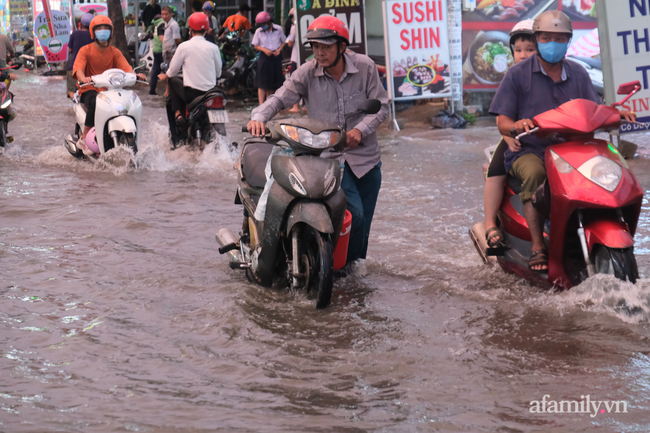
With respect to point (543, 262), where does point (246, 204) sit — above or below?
above

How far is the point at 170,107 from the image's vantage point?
33.9 feet

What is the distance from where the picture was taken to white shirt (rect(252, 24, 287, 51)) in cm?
1509

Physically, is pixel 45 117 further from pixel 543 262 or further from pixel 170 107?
pixel 543 262

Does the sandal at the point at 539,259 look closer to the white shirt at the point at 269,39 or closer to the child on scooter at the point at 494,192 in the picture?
the child on scooter at the point at 494,192

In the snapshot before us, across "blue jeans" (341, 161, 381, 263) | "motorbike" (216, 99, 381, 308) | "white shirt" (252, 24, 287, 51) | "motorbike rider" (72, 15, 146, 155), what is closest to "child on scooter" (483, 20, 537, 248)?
"blue jeans" (341, 161, 381, 263)

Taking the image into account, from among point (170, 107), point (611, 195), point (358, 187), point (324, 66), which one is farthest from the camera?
point (170, 107)

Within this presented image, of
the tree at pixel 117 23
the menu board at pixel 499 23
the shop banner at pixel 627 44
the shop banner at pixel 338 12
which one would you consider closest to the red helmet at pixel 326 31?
the shop banner at pixel 627 44

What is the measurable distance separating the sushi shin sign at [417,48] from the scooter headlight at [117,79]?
4.41m

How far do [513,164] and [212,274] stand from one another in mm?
2109

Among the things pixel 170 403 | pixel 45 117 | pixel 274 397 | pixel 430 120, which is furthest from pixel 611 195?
pixel 45 117

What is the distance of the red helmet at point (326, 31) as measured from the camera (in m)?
4.63

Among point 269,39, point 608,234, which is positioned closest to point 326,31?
point 608,234

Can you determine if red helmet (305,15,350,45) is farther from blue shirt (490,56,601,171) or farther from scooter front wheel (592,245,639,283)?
scooter front wheel (592,245,639,283)

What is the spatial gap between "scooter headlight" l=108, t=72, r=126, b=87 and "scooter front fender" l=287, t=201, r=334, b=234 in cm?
534
